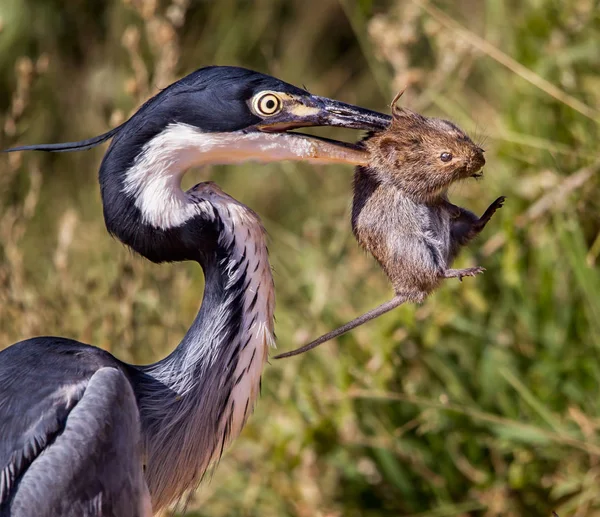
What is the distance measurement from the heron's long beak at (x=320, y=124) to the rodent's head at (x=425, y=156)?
0.24 feet

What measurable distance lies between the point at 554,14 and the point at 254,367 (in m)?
1.97

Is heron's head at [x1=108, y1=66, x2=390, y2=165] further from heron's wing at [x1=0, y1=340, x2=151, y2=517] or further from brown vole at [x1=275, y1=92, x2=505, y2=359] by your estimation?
heron's wing at [x1=0, y1=340, x2=151, y2=517]

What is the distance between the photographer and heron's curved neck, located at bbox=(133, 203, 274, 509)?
8.42ft

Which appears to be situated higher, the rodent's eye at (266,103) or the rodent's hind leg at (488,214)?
the rodent's eye at (266,103)

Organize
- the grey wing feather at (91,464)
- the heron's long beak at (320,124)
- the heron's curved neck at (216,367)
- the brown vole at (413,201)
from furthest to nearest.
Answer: the heron's curved neck at (216,367) → the heron's long beak at (320,124) → the brown vole at (413,201) → the grey wing feather at (91,464)

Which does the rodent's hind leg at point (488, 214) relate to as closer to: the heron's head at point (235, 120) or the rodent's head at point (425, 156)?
the rodent's head at point (425, 156)

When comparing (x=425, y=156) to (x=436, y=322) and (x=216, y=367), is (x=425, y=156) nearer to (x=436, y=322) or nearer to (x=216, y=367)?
(x=216, y=367)

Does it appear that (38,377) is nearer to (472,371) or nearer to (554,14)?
(472,371)

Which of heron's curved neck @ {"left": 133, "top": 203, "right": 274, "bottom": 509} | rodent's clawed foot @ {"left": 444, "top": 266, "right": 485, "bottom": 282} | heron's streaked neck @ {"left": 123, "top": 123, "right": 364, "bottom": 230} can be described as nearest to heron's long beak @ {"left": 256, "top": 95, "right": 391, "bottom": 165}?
heron's streaked neck @ {"left": 123, "top": 123, "right": 364, "bottom": 230}

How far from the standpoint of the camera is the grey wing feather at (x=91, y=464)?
7.37 ft

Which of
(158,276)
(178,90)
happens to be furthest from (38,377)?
(158,276)

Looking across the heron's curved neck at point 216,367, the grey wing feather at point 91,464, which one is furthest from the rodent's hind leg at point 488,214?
the grey wing feather at point 91,464

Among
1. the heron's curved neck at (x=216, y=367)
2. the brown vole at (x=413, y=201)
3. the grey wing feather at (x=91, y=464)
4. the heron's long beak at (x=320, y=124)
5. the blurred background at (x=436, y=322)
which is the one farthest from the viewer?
the blurred background at (x=436, y=322)

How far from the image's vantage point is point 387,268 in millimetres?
2420
